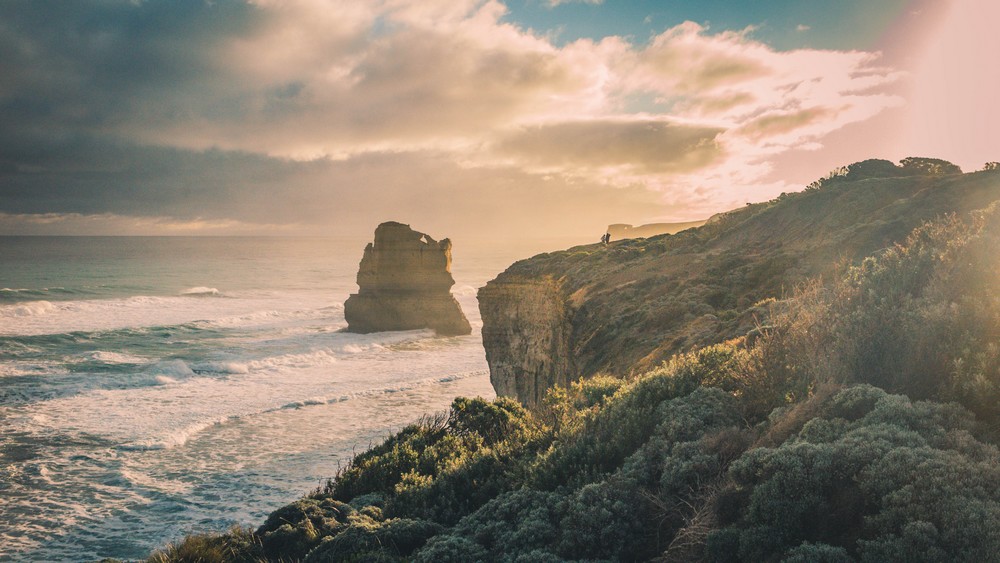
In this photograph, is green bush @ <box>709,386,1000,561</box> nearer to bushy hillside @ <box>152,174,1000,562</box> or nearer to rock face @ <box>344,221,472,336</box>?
bushy hillside @ <box>152,174,1000,562</box>

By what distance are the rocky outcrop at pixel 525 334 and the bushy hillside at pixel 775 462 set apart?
1252cm

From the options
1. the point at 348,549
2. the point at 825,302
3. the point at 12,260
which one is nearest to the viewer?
the point at 348,549

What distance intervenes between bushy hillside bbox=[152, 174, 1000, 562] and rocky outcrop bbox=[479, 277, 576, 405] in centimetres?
1252

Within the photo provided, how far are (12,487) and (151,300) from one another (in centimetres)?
5462

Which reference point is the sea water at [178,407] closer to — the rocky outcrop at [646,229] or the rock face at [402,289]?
the rock face at [402,289]

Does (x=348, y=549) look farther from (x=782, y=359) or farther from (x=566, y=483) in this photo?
(x=782, y=359)

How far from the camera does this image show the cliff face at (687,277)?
14117 millimetres

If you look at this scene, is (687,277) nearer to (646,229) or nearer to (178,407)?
(178,407)

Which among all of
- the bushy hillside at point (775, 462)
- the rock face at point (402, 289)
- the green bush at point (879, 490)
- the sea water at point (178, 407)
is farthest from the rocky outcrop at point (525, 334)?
the rock face at point (402, 289)

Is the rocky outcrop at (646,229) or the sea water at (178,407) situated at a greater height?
the rocky outcrop at (646,229)

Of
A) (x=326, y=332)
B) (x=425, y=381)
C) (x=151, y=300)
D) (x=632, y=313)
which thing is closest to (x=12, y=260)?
(x=151, y=300)

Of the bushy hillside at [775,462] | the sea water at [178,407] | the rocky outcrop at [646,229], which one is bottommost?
the sea water at [178,407]

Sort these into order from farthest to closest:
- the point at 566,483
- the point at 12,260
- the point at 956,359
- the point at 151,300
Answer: the point at 12,260 → the point at 151,300 → the point at 566,483 → the point at 956,359

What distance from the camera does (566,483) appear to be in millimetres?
6344
